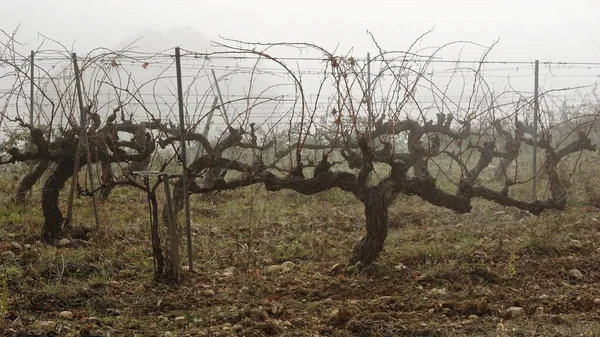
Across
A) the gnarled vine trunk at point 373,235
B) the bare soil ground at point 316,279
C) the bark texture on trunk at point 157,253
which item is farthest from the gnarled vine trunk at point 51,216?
the gnarled vine trunk at point 373,235

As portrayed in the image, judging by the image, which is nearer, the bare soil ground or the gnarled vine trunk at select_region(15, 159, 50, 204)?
the bare soil ground

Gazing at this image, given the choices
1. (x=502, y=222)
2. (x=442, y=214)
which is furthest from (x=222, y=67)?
(x=502, y=222)

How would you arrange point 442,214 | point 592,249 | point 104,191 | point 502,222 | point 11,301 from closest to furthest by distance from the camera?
point 11,301 → point 592,249 → point 502,222 → point 442,214 → point 104,191

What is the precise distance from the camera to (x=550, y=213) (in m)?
7.00

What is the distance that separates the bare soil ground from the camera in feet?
12.1

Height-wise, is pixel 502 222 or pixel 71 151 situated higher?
pixel 71 151

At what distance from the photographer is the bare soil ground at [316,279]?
3.69 meters

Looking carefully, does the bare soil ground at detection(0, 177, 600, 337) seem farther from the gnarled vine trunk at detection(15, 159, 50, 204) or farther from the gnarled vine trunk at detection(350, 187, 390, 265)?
the gnarled vine trunk at detection(15, 159, 50, 204)

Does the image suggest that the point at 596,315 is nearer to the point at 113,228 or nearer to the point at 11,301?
the point at 11,301

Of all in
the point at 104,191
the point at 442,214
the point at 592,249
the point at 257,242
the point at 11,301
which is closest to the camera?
the point at 11,301

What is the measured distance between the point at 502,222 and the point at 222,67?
3902 millimetres

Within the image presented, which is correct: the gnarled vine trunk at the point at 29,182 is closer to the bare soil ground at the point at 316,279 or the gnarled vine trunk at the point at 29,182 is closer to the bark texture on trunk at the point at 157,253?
the bare soil ground at the point at 316,279

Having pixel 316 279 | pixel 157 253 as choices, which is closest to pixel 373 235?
pixel 316 279

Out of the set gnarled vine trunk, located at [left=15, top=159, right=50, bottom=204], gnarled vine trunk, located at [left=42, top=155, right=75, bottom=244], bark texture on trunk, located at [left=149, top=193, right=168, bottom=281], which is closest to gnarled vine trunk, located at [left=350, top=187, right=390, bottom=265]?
bark texture on trunk, located at [left=149, top=193, right=168, bottom=281]
